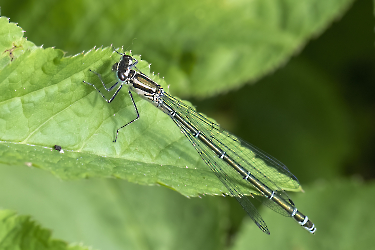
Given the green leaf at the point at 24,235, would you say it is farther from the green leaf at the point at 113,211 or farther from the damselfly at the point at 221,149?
the green leaf at the point at 113,211

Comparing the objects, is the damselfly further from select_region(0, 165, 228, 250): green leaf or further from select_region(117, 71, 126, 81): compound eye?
select_region(0, 165, 228, 250): green leaf

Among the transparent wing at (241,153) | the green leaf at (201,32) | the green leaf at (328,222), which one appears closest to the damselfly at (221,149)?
the transparent wing at (241,153)

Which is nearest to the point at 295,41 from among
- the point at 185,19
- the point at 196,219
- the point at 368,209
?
the point at 185,19

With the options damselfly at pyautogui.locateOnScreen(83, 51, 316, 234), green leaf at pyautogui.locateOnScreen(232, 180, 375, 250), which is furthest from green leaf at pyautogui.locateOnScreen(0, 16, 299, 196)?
green leaf at pyautogui.locateOnScreen(232, 180, 375, 250)

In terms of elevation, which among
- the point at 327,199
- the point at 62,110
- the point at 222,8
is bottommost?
the point at 62,110

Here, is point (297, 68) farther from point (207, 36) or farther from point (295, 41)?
point (207, 36)

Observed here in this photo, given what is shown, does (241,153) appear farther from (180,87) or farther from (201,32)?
(201,32)
